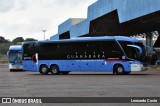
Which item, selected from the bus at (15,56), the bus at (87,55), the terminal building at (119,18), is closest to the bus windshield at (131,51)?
the bus at (87,55)

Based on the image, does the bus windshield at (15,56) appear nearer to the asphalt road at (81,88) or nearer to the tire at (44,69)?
the tire at (44,69)

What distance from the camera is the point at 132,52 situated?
1326 inches

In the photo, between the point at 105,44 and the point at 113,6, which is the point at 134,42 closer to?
the point at 105,44

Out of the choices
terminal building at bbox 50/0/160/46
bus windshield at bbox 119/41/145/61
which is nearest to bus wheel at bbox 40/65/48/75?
bus windshield at bbox 119/41/145/61

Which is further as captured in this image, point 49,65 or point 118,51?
point 49,65

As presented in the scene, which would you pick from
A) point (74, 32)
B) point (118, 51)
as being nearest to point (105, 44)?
point (118, 51)

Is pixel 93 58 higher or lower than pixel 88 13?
lower

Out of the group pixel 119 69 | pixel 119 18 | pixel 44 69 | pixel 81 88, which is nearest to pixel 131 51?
pixel 119 69

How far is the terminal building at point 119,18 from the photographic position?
135ft

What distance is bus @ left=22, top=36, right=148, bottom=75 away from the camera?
3366 centimetres

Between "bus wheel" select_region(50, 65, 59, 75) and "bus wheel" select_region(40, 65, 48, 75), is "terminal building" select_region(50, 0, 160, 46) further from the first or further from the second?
"bus wheel" select_region(40, 65, 48, 75)

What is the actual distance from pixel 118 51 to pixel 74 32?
38816mm

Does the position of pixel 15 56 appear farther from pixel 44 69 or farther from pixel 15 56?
pixel 44 69

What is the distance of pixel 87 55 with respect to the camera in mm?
35312
